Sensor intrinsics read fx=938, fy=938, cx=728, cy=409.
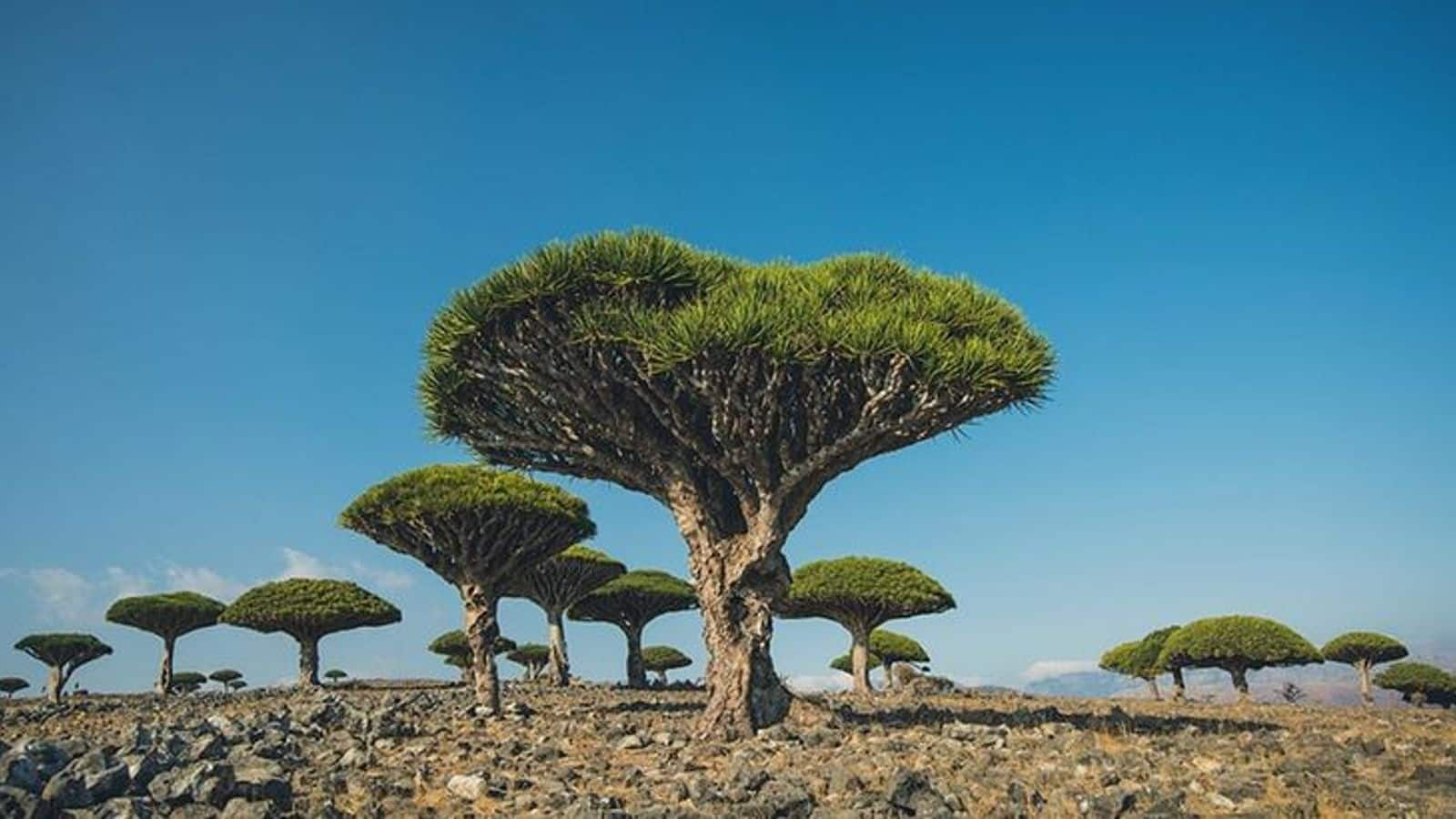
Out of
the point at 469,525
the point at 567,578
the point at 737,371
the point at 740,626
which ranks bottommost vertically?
the point at 740,626

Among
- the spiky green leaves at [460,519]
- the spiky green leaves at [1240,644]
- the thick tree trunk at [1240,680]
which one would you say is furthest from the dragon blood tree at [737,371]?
the thick tree trunk at [1240,680]

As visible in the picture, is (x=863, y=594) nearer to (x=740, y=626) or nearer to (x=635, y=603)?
(x=635, y=603)

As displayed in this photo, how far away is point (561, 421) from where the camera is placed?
20.1m

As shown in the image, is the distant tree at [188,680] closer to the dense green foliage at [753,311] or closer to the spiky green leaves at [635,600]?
the spiky green leaves at [635,600]

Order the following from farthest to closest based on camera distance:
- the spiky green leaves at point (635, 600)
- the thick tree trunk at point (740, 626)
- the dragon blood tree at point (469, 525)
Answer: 1. the spiky green leaves at point (635, 600)
2. the dragon blood tree at point (469, 525)
3. the thick tree trunk at point (740, 626)

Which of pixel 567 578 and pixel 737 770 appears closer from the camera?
pixel 737 770

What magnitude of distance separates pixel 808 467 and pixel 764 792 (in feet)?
26.2

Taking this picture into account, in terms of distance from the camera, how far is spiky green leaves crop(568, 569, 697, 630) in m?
51.4

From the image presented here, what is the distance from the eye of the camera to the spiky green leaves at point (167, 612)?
48.4m

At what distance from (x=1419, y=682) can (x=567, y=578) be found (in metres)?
58.8

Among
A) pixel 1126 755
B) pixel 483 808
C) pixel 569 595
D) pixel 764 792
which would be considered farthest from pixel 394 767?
pixel 569 595

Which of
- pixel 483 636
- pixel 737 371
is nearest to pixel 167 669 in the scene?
pixel 483 636

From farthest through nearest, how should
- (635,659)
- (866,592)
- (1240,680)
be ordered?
(1240,680)
(635,659)
(866,592)

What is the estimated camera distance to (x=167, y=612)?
1924 inches
